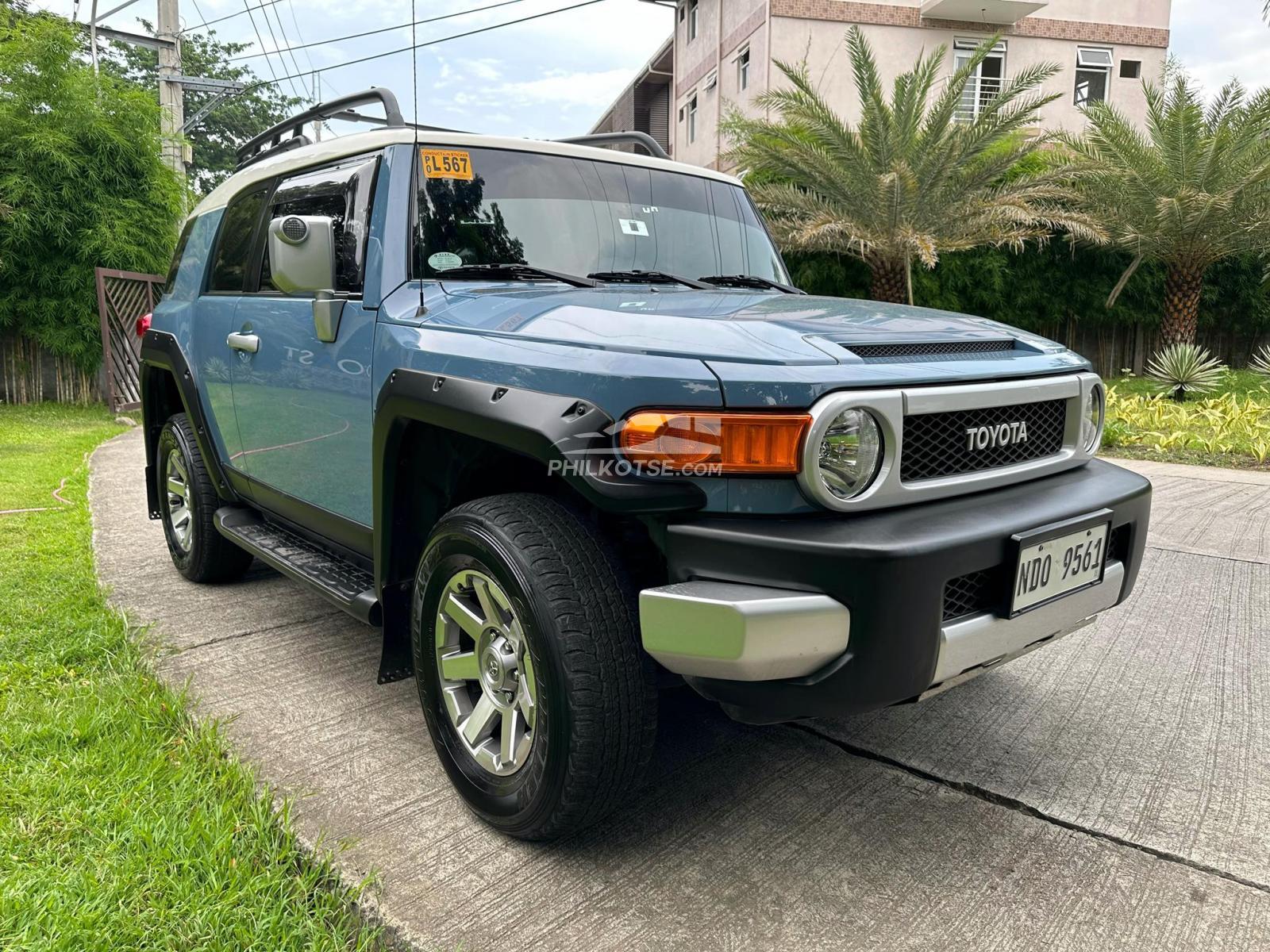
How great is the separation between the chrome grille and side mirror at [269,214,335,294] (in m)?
1.71

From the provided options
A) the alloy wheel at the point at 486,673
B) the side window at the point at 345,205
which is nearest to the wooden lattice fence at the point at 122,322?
the side window at the point at 345,205

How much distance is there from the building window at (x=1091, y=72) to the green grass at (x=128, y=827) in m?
23.1

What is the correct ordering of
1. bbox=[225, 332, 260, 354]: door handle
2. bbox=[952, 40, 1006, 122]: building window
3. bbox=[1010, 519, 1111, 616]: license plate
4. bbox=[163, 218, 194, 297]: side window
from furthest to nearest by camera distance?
1. bbox=[952, 40, 1006, 122]: building window
2. bbox=[163, 218, 194, 297]: side window
3. bbox=[225, 332, 260, 354]: door handle
4. bbox=[1010, 519, 1111, 616]: license plate

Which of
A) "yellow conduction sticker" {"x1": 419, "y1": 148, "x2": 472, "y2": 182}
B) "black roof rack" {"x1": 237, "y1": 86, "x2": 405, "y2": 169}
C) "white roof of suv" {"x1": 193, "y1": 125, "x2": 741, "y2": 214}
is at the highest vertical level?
"black roof rack" {"x1": 237, "y1": 86, "x2": 405, "y2": 169}

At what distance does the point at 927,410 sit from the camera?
6.51 feet

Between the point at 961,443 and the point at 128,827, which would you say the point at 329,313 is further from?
A: the point at 961,443

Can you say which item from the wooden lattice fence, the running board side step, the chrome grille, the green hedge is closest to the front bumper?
the chrome grille

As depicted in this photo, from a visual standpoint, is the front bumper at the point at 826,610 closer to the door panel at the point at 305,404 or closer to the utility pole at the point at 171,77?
the door panel at the point at 305,404

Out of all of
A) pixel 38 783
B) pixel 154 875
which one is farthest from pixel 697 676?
pixel 38 783

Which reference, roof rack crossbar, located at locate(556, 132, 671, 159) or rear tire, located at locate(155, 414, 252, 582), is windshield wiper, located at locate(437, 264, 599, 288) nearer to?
roof rack crossbar, located at locate(556, 132, 671, 159)

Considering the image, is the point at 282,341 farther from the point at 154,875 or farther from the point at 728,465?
the point at 728,465

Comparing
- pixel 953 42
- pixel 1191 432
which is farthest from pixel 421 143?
pixel 953 42

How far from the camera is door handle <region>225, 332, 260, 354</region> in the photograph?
11.2 ft

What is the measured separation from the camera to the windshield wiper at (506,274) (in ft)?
9.04
